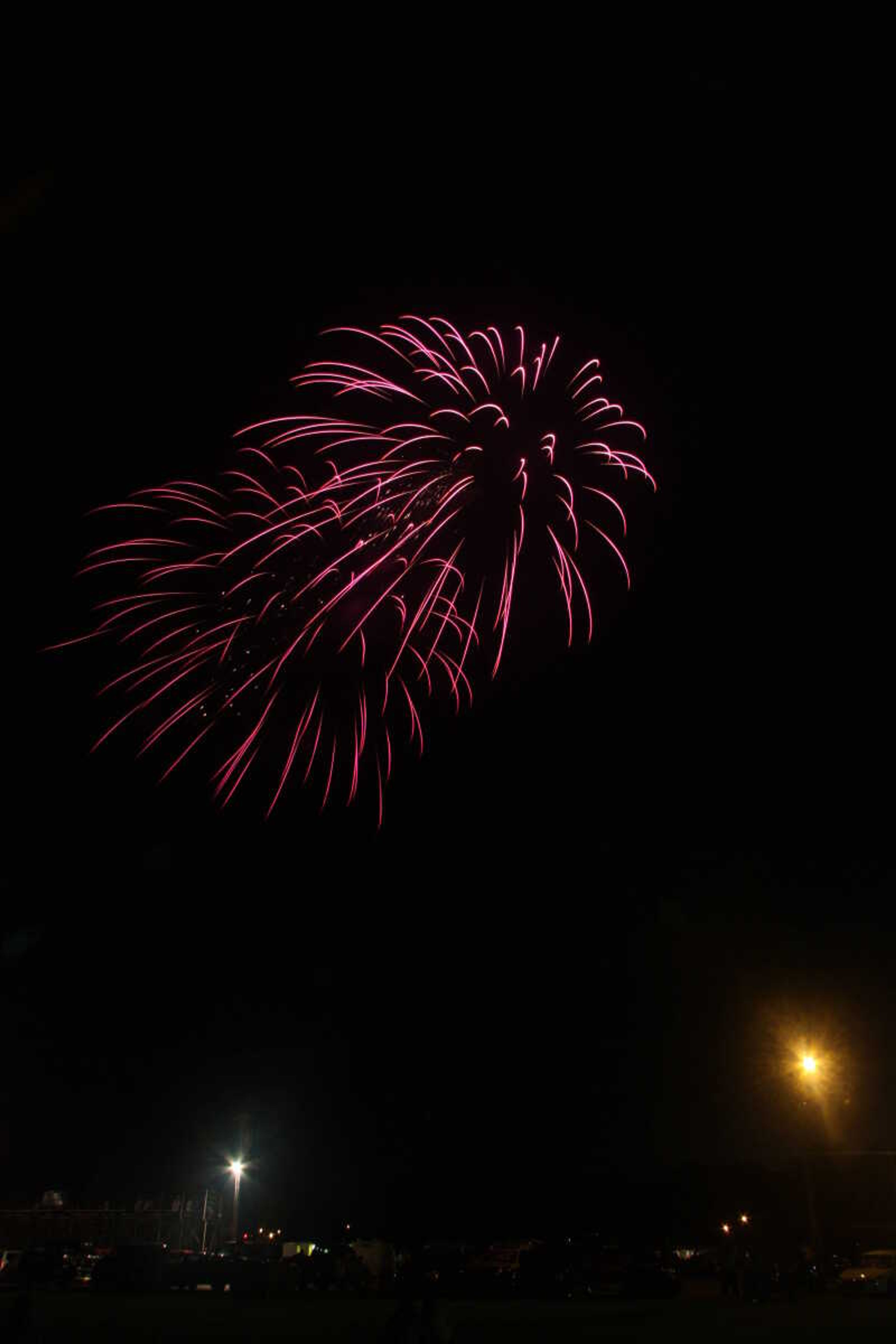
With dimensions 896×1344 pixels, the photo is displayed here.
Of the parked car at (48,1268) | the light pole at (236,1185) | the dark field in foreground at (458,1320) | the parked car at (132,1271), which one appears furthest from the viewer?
the light pole at (236,1185)

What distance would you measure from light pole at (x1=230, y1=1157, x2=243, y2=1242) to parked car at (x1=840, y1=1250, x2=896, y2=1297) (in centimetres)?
3914

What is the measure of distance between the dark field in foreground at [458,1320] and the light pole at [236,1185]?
37.1m

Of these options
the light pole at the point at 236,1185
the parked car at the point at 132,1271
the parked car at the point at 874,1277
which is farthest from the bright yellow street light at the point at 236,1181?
the parked car at the point at 874,1277

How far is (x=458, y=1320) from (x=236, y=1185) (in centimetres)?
4525

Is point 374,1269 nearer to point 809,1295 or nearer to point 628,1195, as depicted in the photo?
point 809,1295

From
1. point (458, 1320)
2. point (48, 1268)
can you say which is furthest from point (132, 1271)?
point (458, 1320)

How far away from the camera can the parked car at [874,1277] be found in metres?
28.0

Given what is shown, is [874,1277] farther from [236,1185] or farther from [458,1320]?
[236,1185]

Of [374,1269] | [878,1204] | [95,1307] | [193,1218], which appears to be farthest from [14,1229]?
[878,1204]

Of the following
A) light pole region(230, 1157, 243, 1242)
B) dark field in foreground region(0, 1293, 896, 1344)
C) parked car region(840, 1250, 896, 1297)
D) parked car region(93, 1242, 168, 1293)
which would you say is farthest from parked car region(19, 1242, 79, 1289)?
light pole region(230, 1157, 243, 1242)

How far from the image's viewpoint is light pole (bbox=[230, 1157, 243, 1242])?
197 feet

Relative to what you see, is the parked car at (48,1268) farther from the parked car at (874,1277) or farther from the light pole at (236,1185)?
the light pole at (236,1185)

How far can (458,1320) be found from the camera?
20094 millimetres

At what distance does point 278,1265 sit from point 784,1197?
33183mm
